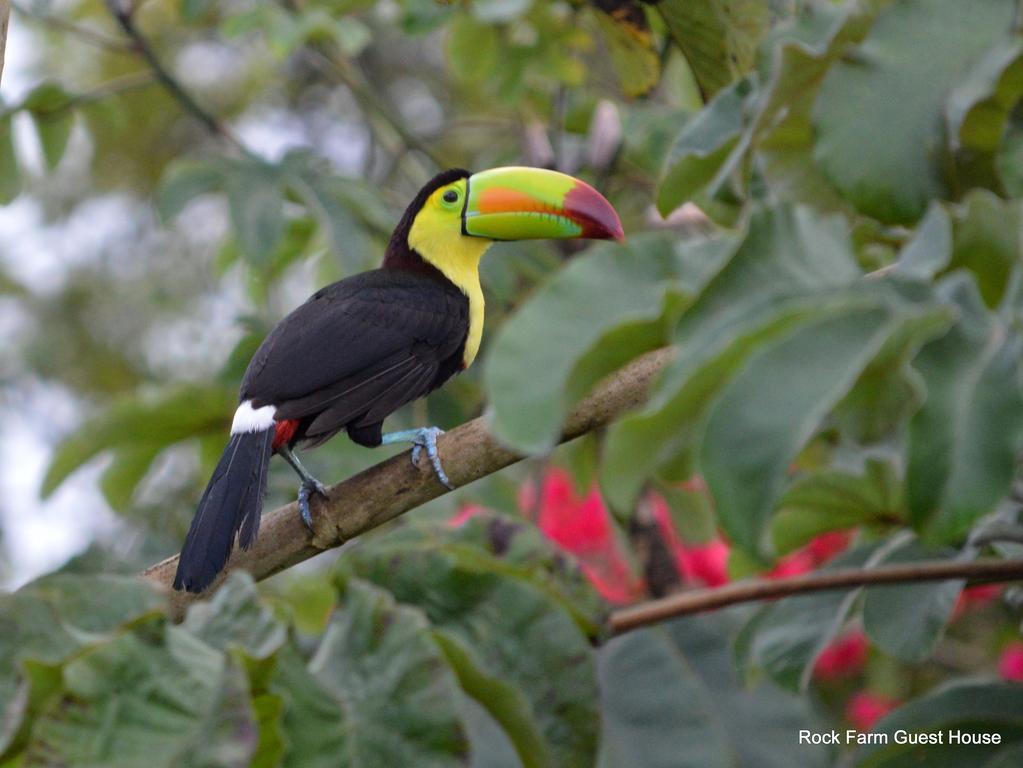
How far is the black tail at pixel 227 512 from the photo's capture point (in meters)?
2.05

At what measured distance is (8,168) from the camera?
283 centimetres

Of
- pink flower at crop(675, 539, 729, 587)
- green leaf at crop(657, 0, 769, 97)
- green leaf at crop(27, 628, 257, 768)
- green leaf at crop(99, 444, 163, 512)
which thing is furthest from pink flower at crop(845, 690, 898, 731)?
green leaf at crop(27, 628, 257, 768)

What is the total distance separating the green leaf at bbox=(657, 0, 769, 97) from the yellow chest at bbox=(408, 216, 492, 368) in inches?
33.3

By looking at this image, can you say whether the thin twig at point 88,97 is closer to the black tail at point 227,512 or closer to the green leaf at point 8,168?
the green leaf at point 8,168

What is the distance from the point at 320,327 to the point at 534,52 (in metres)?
1.11

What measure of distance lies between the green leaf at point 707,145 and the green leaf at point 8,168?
1.59 metres

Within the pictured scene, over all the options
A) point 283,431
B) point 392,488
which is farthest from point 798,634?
point 283,431

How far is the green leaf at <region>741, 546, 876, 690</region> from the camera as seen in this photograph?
1.87 m

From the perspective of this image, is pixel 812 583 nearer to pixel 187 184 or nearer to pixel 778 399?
pixel 778 399

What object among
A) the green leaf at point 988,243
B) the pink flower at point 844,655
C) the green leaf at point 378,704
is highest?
the green leaf at point 988,243

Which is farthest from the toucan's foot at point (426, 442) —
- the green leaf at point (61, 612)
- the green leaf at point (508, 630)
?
the green leaf at point (61, 612)

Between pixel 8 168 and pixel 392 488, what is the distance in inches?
52.6

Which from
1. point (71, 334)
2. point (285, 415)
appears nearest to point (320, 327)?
point (285, 415)

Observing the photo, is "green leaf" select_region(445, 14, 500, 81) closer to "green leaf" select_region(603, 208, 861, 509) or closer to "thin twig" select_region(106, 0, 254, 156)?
"thin twig" select_region(106, 0, 254, 156)
